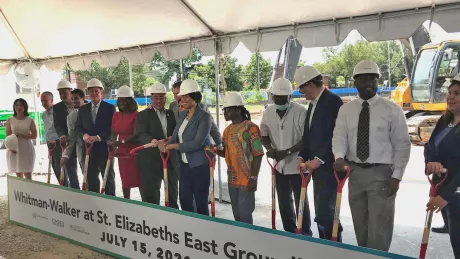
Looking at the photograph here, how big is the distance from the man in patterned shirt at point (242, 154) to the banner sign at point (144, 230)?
0.52 m

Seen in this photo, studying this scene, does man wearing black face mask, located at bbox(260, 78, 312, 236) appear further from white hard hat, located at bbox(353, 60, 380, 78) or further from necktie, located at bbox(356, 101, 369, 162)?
white hard hat, located at bbox(353, 60, 380, 78)

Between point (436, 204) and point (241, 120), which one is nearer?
point (436, 204)

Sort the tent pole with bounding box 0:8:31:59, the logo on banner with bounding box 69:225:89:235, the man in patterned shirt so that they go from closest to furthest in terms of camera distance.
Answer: the man in patterned shirt, the logo on banner with bounding box 69:225:89:235, the tent pole with bounding box 0:8:31:59

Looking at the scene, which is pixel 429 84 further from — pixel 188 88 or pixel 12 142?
pixel 12 142

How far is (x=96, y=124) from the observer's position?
14.6 feet

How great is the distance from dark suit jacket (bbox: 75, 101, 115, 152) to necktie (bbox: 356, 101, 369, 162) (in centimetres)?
296

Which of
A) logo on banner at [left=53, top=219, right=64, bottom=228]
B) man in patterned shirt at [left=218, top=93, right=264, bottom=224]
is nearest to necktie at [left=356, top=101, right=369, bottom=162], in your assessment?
man in patterned shirt at [left=218, top=93, right=264, bottom=224]

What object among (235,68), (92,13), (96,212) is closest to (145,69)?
(235,68)

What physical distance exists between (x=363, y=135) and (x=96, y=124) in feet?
10.0

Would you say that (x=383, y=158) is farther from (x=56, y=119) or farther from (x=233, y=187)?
(x=56, y=119)

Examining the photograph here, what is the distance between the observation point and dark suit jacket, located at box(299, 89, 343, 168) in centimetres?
285

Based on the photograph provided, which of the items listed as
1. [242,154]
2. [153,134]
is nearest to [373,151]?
[242,154]

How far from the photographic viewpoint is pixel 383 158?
2.56 m

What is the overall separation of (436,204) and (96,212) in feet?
8.82
